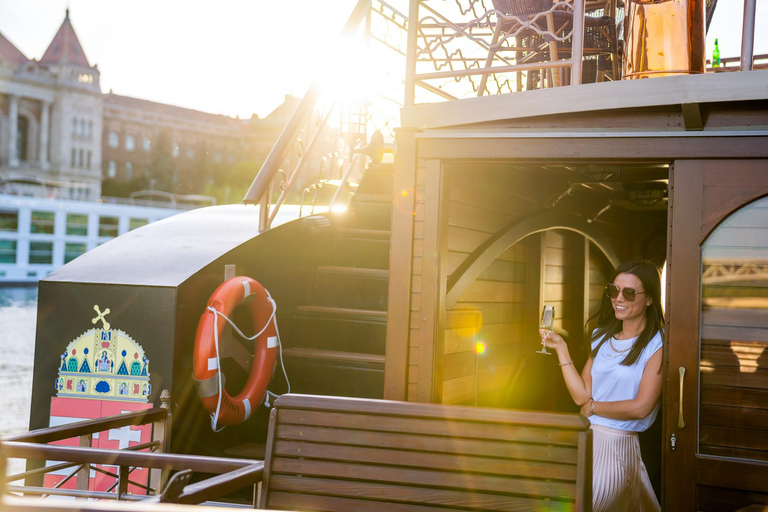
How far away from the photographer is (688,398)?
9.68 feet

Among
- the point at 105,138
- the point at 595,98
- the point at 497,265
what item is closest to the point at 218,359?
the point at 497,265

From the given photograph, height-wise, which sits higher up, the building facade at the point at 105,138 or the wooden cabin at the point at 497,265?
the building facade at the point at 105,138

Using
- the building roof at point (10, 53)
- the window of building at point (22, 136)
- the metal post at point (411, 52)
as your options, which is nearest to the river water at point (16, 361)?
the metal post at point (411, 52)

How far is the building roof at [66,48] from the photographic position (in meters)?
78.2

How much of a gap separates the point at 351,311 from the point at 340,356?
0.43 meters

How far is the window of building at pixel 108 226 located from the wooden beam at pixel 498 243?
90.1 feet

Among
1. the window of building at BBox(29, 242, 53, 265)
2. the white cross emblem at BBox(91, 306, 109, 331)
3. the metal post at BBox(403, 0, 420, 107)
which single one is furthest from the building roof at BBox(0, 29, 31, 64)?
the metal post at BBox(403, 0, 420, 107)

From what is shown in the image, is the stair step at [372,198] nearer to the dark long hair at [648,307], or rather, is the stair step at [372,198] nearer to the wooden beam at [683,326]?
the dark long hair at [648,307]

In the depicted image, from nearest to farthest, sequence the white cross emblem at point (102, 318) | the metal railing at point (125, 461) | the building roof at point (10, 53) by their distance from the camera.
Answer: the metal railing at point (125, 461) → the white cross emblem at point (102, 318) → the building roof at point (10, 53)

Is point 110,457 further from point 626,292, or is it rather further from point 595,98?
point 595,98

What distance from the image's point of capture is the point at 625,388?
3062 mm

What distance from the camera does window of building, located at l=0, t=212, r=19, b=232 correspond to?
2642 cm

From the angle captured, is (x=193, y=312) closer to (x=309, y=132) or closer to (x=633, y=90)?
(x=309, y=132)

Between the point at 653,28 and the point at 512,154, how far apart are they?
36.7 inches
